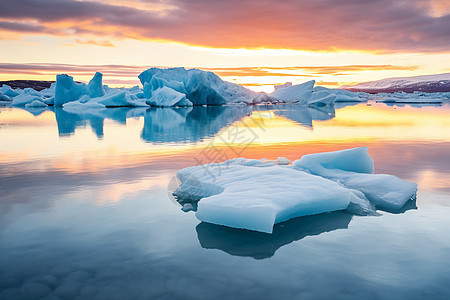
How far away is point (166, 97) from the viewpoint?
116 feet

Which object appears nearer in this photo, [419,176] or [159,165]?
[419,176]

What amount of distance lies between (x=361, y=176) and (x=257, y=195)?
2.19 meters

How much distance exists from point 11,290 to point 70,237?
941 mm

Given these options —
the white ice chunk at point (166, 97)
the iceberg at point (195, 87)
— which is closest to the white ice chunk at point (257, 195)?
the white ice chunk at point (166, 97)

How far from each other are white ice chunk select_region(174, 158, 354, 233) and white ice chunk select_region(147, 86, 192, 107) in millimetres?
30060

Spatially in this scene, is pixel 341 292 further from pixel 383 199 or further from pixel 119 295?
pixel 383 199

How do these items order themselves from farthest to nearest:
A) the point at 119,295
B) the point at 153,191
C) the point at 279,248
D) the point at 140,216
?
the point at 153,191, the point at 140,216, the point at 279,248, the point at 119,295

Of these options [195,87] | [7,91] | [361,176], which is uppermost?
[195,87]

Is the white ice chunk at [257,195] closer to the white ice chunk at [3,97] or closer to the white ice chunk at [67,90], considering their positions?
the white ice chunk at [67,90]

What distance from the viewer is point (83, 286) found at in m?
Result: 2.53

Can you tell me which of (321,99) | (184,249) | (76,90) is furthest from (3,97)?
(184,249)

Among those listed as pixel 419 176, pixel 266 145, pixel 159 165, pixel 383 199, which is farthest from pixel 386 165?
pixel 159 165

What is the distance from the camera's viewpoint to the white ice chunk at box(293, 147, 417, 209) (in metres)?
4.46

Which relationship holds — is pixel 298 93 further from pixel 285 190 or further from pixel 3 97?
pixel 285 190
